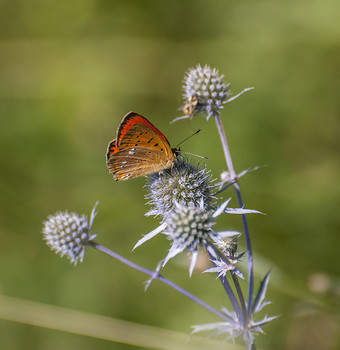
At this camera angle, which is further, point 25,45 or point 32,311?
point 25,45

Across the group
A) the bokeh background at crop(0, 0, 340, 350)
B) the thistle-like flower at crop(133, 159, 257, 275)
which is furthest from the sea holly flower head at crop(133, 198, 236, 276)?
the bokeh background at crop(0, 0, 340, 350)

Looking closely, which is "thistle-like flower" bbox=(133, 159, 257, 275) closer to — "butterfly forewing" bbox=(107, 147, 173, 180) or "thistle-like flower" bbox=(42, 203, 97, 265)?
"butterfly forewing" bbox=(107, 147, 173, 180)

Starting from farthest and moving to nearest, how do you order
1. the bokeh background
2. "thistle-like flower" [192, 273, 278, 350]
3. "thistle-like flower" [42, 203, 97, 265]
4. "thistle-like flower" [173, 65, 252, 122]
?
the bokeh background
"thistle-like flower" [173, 65, 252, 122]
"thistle-like flower" [42, 203, 97, 265]
"thistle-like flower" [192, 273, 278, 350]

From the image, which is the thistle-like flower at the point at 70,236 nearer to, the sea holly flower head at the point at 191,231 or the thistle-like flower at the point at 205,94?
the sea holly flower head at the point at 191,231

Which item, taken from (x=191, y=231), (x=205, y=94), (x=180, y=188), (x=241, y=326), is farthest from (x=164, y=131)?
(x=241, y=326)

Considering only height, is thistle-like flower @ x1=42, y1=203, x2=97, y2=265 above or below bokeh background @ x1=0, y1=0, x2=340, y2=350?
below

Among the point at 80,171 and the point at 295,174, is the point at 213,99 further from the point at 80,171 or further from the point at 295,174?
the point at 80,171

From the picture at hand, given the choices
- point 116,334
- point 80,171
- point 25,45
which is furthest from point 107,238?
point 25,45
